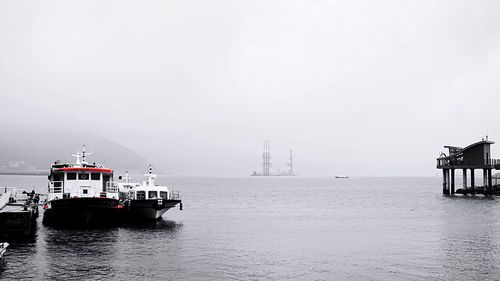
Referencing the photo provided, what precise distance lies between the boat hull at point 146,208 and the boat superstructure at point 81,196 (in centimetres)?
207

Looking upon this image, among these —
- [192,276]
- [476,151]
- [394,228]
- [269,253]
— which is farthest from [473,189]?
[192,276]

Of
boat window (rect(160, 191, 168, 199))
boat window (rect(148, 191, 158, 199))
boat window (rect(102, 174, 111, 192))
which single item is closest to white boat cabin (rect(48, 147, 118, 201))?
boat window (rect(102, 174, 111, 192))

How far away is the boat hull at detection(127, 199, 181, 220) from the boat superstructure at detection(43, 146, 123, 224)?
2065 millimetres

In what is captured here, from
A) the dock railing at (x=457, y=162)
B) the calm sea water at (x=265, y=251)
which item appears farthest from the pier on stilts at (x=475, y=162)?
the calm sea water at (x=265, y=251)

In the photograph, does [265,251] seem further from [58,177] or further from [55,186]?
[55,186]

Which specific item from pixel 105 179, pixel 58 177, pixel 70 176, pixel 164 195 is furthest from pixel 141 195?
pixel 58 177

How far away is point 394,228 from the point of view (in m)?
50.4

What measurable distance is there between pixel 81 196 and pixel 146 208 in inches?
277

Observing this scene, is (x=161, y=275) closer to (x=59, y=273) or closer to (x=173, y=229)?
(x=59, y=273)

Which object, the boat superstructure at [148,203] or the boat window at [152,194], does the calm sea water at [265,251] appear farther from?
the boat window at [152,194]

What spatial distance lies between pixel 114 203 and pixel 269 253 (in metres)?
20.0

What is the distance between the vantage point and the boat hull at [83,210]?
4666 cm

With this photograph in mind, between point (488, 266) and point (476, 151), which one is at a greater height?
point (476, 151)

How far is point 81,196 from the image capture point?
5081cm
